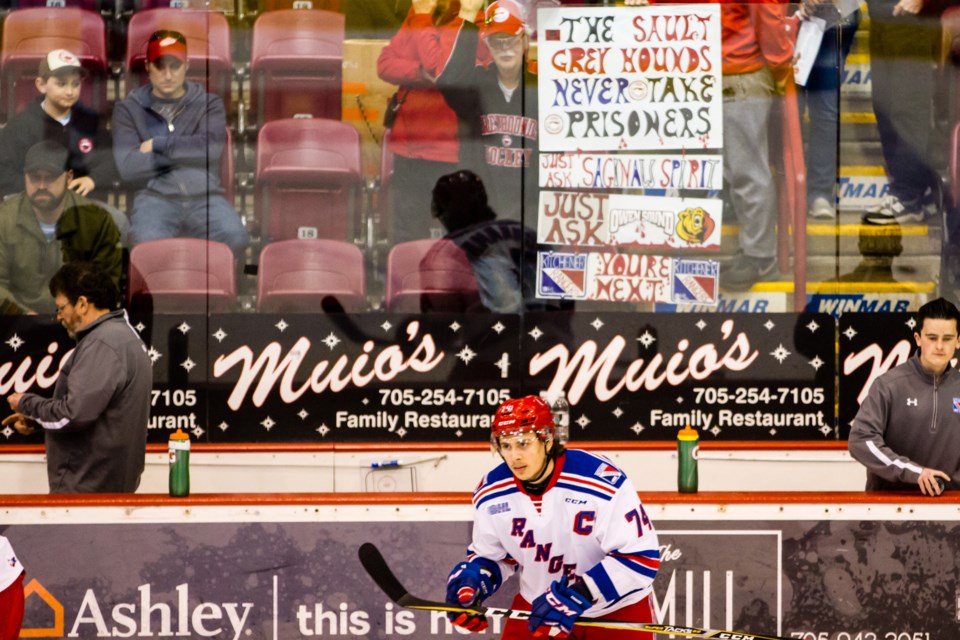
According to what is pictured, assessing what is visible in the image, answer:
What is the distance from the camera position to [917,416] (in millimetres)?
5359

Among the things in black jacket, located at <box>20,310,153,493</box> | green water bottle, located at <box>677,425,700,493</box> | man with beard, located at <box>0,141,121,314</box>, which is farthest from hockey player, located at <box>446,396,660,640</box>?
man with beard, located at <box>0,141,121,314</box>

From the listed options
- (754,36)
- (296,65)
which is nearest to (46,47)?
(296,65)

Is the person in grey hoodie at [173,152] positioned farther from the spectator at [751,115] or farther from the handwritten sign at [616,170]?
the spectator at [751,115]

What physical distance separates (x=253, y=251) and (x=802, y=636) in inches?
130

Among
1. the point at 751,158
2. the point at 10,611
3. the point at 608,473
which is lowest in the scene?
the point at 10,611

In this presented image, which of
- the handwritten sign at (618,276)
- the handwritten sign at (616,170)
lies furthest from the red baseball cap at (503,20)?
the handwritten sign at (618,276)

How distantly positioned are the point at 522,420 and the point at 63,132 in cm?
396

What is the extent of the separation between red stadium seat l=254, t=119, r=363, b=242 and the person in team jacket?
57 cm

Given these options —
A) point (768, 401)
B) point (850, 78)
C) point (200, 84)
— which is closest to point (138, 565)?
point (200, 84)

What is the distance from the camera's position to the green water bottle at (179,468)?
5.13 m

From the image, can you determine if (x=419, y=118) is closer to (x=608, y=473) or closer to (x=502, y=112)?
(x=502, y=112)

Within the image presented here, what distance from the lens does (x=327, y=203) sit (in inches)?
277

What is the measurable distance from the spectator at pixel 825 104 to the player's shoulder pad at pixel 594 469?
3.38 m

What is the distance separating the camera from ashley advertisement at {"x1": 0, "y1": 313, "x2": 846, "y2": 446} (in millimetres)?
7020
